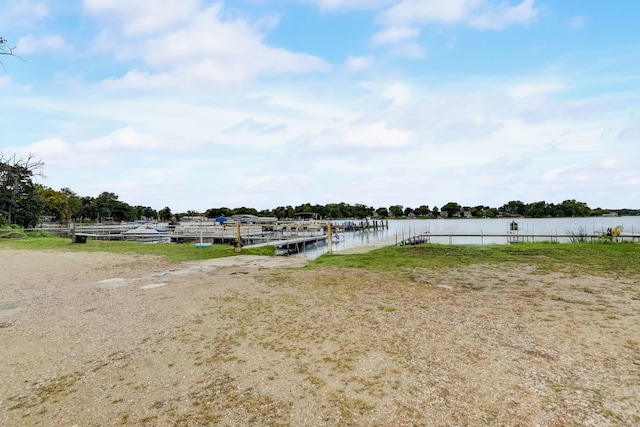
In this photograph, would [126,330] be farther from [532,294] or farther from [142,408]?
[532,294]

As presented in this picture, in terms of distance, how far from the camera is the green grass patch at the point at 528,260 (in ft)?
33.6

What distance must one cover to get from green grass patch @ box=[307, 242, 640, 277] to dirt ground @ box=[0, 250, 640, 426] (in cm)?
277

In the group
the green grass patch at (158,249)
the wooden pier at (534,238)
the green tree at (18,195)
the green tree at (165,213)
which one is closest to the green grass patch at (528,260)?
the green grass patch at (158,249)

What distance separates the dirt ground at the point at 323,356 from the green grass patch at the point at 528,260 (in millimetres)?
2768

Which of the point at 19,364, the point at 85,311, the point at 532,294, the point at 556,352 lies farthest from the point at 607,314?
the point at 85,311

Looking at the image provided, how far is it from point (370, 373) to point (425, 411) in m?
0.76

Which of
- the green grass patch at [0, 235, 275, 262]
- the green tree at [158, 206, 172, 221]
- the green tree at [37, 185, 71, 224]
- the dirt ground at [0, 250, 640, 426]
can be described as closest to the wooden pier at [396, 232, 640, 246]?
the green grass patch at [0, 235, 275, 262]

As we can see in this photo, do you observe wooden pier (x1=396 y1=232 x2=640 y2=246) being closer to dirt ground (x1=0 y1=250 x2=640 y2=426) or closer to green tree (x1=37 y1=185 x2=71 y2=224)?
dirt ground (x1=0 y1=250 x2=640 y2=426)

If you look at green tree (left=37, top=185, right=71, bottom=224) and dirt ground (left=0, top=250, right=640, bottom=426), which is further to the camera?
green tree (left=37, top=185, right=71, bottom=224)

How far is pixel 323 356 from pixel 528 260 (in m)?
11.0

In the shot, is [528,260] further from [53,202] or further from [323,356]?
[53,202]

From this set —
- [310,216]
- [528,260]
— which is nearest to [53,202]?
[310,216]

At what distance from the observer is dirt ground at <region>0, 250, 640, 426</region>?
113 inches

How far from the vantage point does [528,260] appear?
12172 millimetres
